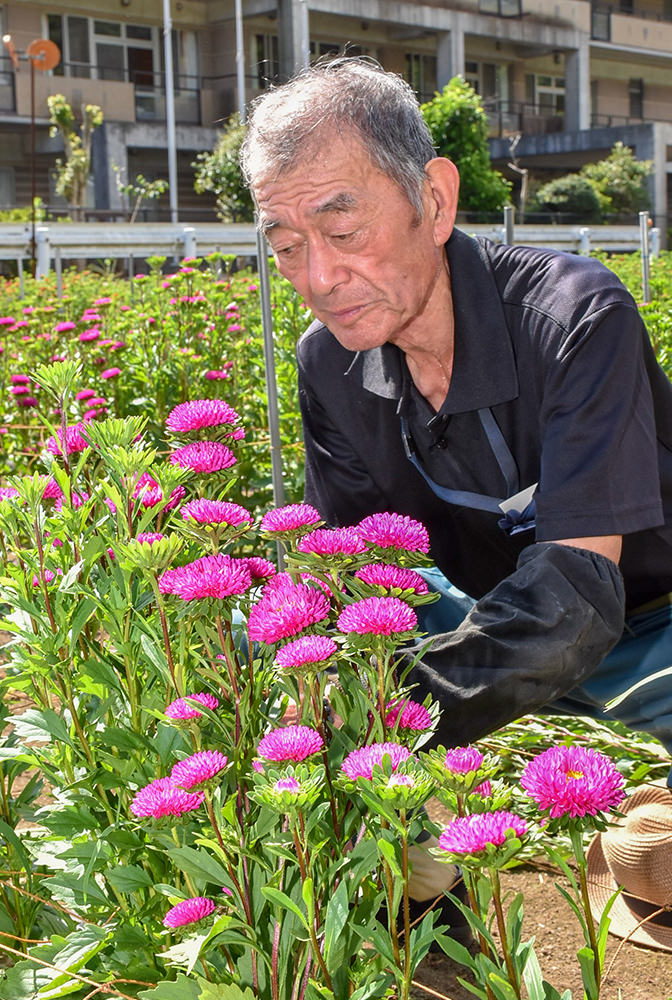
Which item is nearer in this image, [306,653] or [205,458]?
[306,653]

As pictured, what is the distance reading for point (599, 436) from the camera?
1.62 meters

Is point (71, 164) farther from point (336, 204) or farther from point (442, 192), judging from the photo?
point (336, 204)

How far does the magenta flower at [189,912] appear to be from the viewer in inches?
44.4

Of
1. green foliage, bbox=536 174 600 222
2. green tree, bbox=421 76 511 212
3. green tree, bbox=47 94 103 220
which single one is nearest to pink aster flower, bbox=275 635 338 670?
green tree, bbox=47 94 103 220

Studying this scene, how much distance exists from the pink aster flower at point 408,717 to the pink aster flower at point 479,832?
0.24 meters

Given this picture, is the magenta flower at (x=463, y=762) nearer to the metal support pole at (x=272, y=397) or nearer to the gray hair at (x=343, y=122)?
the gray hair at (x=343, y=122)

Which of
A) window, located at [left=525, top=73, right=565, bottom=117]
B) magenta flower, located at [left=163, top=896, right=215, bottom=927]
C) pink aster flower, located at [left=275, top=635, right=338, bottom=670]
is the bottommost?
magenta flower, located at [left=163, top=896, right=215, bottom=927]

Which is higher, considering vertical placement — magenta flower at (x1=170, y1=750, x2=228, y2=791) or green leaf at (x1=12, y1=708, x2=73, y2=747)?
magenta flower at (x1=170, y1=750, x2=228, y2=791)

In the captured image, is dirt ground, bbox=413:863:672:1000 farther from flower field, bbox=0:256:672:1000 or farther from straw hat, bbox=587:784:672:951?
flower field, bbox=0:256:672:1000

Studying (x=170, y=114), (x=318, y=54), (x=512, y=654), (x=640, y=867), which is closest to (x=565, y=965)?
(x=640, y=867)

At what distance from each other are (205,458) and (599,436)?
1.88ft

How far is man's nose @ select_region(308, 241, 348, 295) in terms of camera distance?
5.61ft

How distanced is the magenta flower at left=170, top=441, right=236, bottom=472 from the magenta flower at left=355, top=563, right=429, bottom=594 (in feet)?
0.77

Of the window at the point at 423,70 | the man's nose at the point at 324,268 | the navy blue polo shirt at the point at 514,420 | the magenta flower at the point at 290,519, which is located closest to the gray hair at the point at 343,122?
the man's nose at the point at 324,268
